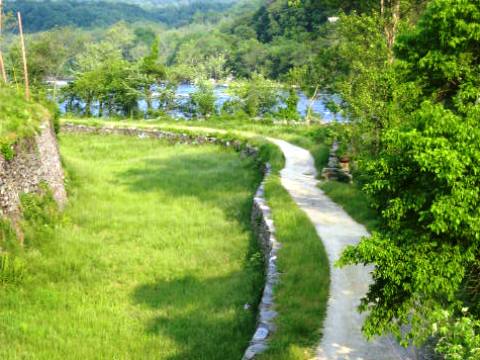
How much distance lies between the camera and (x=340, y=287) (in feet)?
35.9

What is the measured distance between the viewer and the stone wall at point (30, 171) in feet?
48.1

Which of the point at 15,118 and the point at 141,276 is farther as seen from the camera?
the point at 15,118

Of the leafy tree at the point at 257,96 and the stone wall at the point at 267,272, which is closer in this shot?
the stone wall at the point at 267,272

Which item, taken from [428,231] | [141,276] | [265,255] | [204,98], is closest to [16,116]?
[141,276]

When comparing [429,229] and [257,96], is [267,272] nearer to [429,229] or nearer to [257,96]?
[429,229]

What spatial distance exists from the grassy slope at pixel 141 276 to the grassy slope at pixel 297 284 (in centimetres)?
93

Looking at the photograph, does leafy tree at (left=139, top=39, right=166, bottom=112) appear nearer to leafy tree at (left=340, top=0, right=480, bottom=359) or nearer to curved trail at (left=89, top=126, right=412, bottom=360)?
curved trail at (left=89, top=126, right=412, bottom=360)

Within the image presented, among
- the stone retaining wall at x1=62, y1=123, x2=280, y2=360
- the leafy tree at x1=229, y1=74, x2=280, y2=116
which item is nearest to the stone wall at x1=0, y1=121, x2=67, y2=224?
the stone retaining wall at x1=62, y1=123, x2=280, y2=360

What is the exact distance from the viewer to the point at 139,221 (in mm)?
17922

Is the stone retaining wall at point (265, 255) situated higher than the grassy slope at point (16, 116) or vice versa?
the grassy slope at point (16, 116)

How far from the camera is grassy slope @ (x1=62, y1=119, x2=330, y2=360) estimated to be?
878cm

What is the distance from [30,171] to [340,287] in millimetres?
10780

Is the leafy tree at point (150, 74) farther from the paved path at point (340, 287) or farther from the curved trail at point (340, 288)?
the paved path at point (340, 287)

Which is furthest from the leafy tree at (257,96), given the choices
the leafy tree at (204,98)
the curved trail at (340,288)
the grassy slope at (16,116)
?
the curved trail at (340,288)
